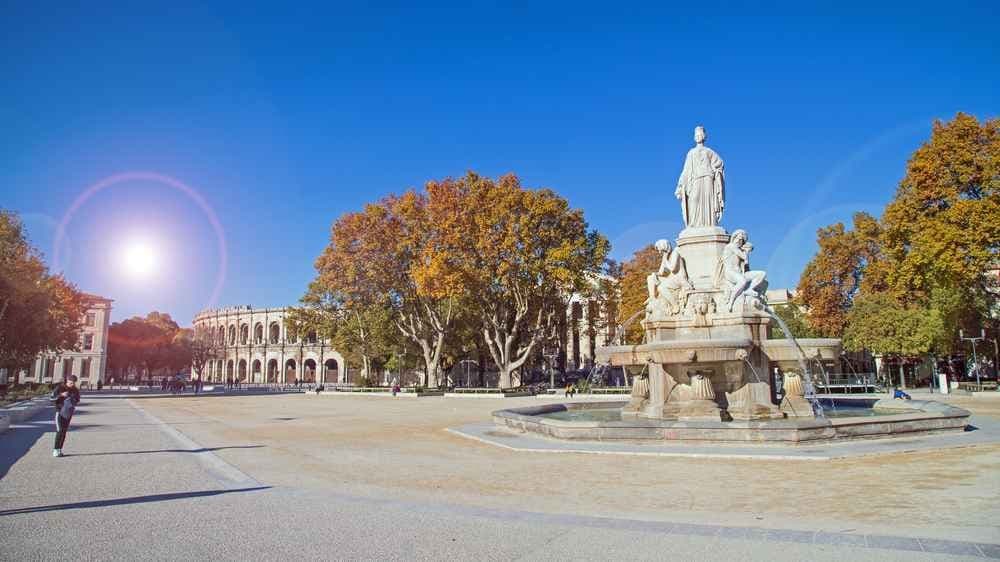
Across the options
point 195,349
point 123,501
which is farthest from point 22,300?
point 195,349

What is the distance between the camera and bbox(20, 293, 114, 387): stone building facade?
78.6 m

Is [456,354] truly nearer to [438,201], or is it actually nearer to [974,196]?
[438,201]

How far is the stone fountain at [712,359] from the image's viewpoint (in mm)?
11500

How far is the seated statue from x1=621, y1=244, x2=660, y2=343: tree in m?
26.5

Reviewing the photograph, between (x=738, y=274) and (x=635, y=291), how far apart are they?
30657mm

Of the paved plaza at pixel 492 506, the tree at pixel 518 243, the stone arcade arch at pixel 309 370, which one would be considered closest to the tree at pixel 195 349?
the stone arcade arch at pixel 309 370

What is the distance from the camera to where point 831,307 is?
4769cm

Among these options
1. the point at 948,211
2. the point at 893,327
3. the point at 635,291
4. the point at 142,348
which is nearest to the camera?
the point at 948,211

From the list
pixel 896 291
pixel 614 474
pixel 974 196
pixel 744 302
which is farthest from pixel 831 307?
pixel 614 474

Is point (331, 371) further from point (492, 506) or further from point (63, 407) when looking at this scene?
point (492, 506)

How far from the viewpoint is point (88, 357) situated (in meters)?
79.1

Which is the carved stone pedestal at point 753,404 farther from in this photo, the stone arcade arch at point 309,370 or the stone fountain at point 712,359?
the stone arcade arch at point 309,370

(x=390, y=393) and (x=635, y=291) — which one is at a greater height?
(x=635, y=291)

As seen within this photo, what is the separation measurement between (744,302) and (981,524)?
28.6 ft
